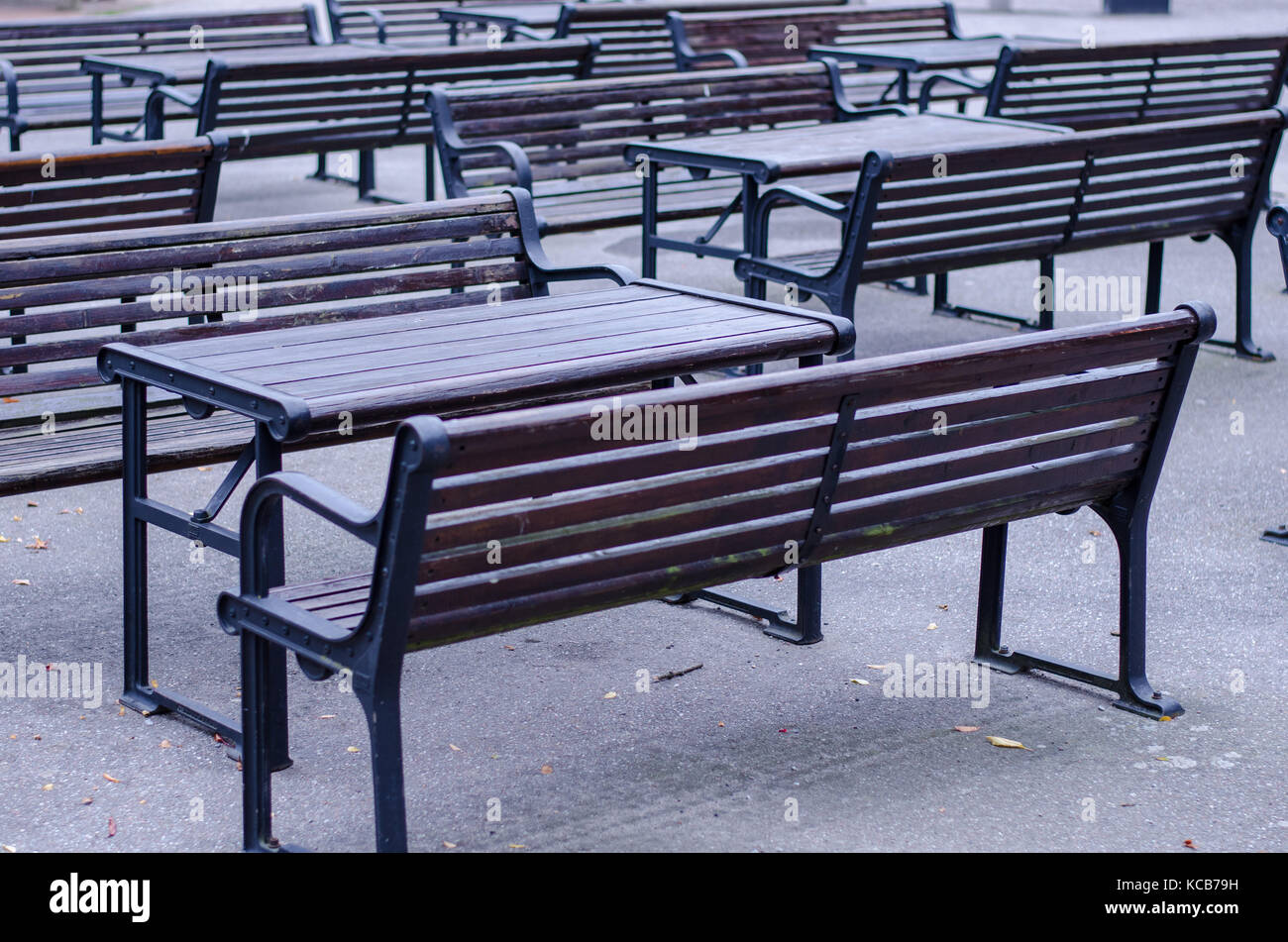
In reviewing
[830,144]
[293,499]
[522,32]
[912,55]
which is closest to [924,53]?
[912,55]

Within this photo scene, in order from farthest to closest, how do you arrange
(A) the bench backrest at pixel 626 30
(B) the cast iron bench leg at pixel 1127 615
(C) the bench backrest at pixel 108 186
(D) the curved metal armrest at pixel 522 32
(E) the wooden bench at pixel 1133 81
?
(D) the curved metal armrest at pixel 522 32 → (A) the bench backrest at pixel 626 30 → (E) the wooden bench at pixel 1133 81 → (C) the bench backrest at pixel 108 186 → (B) the cast iron bench leg at pixel 1127 615

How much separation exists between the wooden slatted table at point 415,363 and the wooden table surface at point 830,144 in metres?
1.96

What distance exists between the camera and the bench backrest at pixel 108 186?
A: 534cm

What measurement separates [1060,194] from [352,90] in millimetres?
3488

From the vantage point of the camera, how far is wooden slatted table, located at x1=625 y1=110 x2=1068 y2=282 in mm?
6719

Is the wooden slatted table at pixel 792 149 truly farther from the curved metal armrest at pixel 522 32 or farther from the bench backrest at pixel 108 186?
the curved metal armrest at pixel 522 32

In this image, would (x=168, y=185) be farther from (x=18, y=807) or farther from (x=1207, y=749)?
(x=1207, y=749)

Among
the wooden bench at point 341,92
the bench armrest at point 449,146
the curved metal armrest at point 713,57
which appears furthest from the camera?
A: the curved metal armrest at point 713,57

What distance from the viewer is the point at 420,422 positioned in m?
3.00

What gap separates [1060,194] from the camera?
7059 mm

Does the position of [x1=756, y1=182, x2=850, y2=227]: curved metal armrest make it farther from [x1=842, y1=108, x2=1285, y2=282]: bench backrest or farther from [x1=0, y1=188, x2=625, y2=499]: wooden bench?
[x1=0, y1=188, x2=625, y2=499]: wooden bench

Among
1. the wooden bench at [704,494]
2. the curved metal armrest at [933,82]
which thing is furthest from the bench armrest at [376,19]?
the wooden bench at [704,494]

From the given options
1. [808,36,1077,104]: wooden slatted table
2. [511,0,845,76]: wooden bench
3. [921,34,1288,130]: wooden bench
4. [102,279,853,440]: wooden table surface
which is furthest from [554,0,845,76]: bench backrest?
[102,279,853,440]: wooden table surface

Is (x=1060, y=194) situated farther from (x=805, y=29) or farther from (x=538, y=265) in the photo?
(x=805, y=29)
